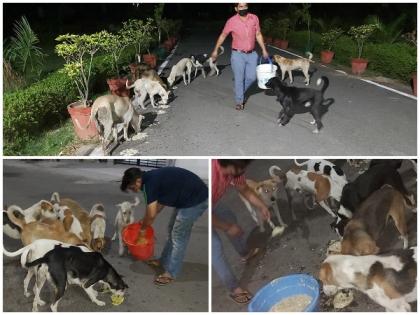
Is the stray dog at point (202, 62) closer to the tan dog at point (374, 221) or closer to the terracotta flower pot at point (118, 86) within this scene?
the terracotta flower pot at point (118, 86)

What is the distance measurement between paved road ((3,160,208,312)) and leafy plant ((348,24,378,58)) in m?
4.34

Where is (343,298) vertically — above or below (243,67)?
below

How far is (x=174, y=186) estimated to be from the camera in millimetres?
3572

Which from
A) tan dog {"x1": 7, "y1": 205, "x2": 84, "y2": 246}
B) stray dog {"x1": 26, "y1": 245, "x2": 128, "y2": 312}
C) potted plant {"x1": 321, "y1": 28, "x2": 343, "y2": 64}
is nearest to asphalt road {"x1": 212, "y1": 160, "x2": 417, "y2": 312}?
stray dog {"x1": 26, "y1": 245, "x2": 128, "y2": 312}

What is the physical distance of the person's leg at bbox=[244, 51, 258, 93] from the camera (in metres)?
4.74

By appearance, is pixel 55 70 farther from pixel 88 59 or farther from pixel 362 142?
pixel 362 142

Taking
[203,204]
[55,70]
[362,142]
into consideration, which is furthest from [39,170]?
[362,142]

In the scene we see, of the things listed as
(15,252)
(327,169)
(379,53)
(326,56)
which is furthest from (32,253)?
(379,53)

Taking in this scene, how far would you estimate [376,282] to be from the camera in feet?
11.4

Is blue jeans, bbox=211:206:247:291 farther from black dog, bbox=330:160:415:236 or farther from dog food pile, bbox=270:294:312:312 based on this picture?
black dog, bbox=330:160:415:236

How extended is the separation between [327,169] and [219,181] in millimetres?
946

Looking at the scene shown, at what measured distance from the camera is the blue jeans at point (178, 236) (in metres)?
3.59

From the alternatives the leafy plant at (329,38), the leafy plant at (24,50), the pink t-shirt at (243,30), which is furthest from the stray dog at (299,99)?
the leafy plant at (24,50)

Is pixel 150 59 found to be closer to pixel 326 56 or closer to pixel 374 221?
pixel 326 56
